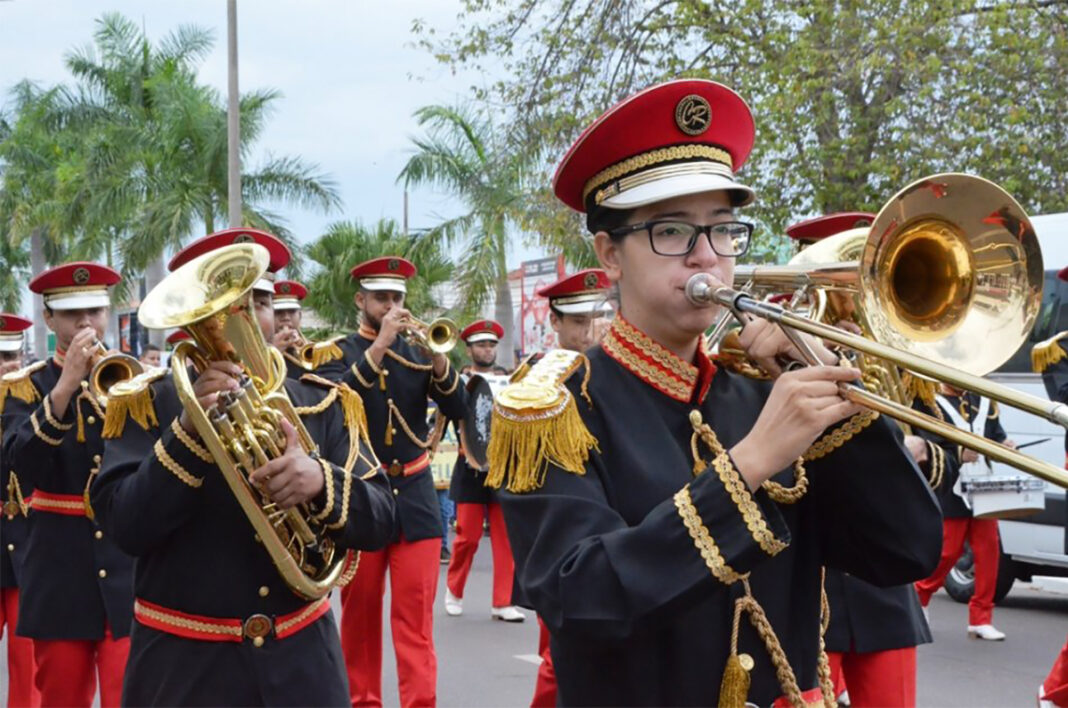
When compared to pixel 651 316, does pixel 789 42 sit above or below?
above

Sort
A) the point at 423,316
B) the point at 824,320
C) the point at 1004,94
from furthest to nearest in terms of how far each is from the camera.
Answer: the point at 423,316 < the point at 1004,94 < the point at 824,320

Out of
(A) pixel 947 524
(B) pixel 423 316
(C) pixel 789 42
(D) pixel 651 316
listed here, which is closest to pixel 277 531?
(D) pixel 651 316

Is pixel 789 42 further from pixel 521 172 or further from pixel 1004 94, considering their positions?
pixel 521 172

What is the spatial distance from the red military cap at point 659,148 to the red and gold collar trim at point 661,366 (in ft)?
0.93

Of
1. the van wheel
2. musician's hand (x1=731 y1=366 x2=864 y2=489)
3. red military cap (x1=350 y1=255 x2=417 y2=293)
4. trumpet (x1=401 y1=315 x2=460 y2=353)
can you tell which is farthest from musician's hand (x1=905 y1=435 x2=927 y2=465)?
the van wheel

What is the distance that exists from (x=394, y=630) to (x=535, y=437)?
4.37 metres

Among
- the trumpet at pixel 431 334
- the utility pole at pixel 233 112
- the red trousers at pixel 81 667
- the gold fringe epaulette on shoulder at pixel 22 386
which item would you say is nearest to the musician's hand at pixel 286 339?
the trumpet at pixel 431 334

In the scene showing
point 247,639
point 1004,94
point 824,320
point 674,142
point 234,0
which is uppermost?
point 234,0

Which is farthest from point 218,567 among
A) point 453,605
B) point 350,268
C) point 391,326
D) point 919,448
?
point 350,268

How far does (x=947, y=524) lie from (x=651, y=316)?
6732 millimetres

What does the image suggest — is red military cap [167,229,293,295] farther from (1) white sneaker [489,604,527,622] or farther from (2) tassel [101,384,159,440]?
(1) white sneaker [489,604,527,622]

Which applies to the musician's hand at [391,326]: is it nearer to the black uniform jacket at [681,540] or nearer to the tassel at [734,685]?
the black uniform jacket at [681,540]

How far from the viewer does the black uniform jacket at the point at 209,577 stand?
366cm

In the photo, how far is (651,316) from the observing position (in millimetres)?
2709
